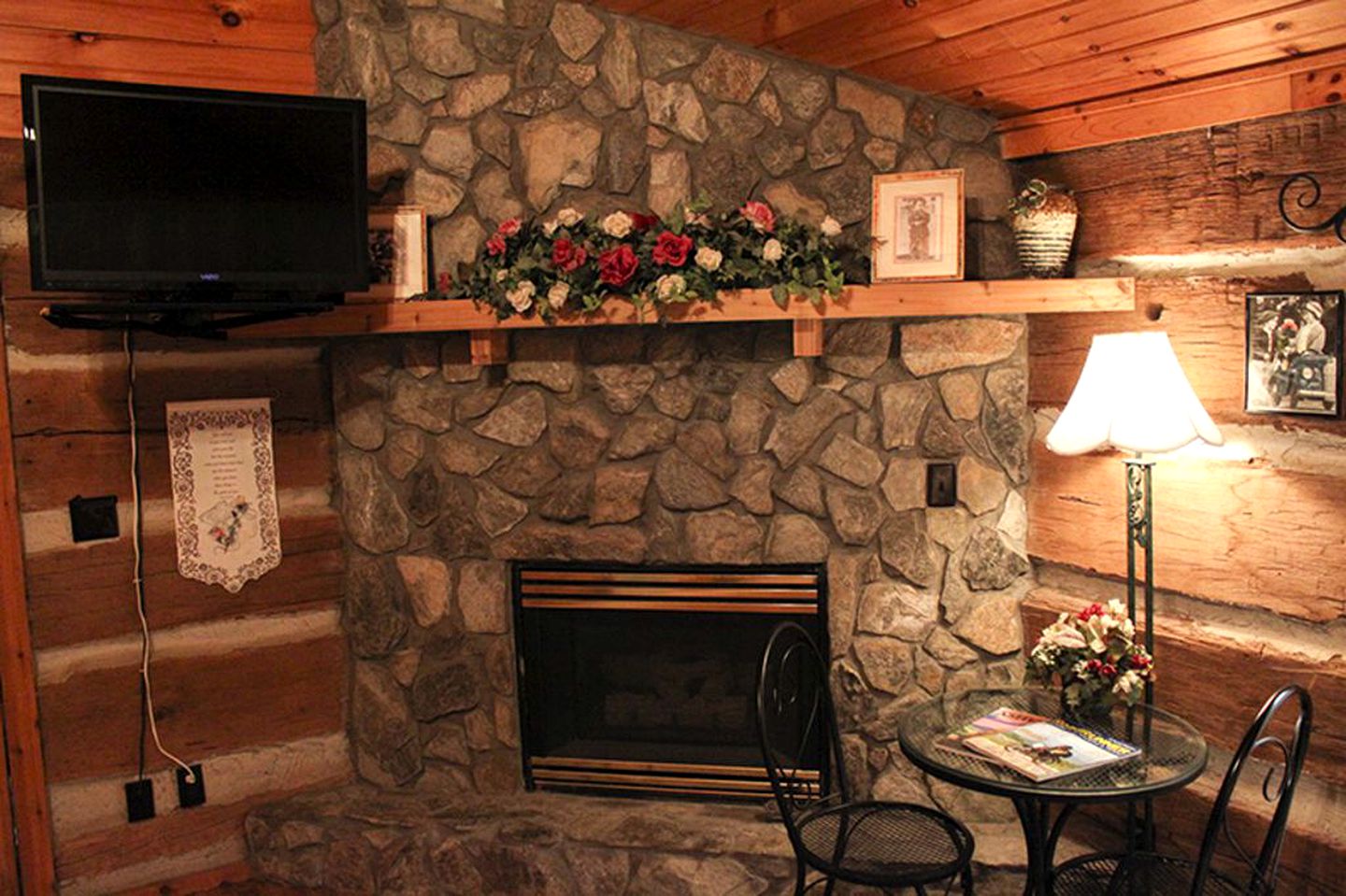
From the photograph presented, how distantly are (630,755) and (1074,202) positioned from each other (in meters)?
1.93

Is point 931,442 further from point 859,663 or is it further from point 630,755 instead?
point 630,755

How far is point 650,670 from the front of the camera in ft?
11.4

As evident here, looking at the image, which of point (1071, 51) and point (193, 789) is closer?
point (1071, 51)

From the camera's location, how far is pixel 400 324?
124 inches

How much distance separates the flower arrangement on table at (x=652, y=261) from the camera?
9.61 feet

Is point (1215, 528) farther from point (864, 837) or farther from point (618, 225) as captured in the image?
point (618, 225)

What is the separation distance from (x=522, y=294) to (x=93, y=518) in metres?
1.30

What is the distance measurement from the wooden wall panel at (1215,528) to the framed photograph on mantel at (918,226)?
1.91 feet

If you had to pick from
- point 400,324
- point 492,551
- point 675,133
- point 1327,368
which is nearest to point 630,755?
point 492,551

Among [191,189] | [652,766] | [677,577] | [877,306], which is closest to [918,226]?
[877,306]

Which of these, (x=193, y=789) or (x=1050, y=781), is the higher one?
(x=1050, y=781)

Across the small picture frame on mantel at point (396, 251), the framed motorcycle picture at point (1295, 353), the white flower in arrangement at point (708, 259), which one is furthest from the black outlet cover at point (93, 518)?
the framed motorcycle picture at point (1295, 353)

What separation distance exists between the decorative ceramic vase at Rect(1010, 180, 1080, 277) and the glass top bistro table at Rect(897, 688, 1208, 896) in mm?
1044

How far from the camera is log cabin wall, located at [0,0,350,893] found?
10.0 ft
